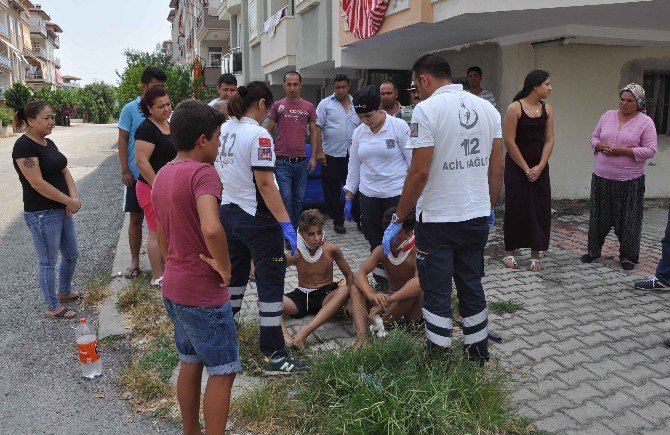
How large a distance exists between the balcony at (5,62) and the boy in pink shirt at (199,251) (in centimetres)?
5929

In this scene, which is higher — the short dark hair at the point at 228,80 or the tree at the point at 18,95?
the tree at the point at 18,95

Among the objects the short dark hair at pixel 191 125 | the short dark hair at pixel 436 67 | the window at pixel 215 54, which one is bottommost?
the short dark hair at pixel 191 125

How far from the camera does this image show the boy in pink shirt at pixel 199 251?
249 cm

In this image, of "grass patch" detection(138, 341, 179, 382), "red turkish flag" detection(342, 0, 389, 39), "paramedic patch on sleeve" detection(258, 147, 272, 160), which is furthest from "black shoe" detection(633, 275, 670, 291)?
"red turkish flag" detection(342, 0, 389, 39)

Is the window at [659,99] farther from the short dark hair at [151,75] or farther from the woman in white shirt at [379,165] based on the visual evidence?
the short dark hair at [151,75]

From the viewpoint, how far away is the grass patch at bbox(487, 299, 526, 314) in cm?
468

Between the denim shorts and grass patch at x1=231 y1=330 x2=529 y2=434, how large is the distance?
A: 1.87 feet

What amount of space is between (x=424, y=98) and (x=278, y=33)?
11.6m

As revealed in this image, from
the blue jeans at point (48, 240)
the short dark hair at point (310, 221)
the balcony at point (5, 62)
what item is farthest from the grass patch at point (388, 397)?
the balcony at point (5, 62)

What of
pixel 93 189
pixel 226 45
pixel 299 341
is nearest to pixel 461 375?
pixel 299 341

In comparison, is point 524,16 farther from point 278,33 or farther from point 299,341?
point 278,33

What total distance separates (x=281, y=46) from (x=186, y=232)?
40.7 ft

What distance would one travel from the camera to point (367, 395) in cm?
293

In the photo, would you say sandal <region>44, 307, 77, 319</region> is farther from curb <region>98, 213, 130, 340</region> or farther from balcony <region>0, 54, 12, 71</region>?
balcony <region>0, 54, 12, 71</region>
